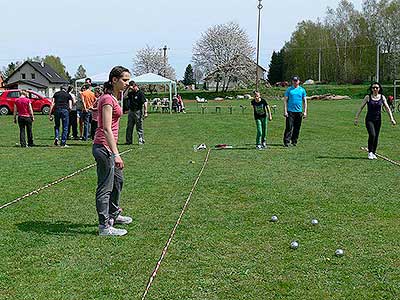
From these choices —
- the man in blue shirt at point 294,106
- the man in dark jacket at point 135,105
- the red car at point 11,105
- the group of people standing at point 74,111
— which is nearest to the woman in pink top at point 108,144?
the group of people standing at point 74,111

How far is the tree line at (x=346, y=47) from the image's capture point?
82312 mm

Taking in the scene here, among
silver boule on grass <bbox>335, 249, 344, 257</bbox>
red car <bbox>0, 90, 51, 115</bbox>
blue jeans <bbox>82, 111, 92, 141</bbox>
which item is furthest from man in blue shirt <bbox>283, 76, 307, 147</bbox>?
red car <bbox>0, 90, 51, 115</bbox>

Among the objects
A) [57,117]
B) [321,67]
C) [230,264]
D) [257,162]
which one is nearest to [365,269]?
[230,264]

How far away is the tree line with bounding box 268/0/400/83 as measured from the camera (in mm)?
82312

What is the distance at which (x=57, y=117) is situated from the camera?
16.3 meters

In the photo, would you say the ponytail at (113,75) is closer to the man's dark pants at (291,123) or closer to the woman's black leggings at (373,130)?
the woman's black leggings at (373,130)

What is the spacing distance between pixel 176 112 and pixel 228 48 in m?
50.1

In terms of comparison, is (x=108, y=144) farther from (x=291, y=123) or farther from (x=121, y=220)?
(x=291, y=123)

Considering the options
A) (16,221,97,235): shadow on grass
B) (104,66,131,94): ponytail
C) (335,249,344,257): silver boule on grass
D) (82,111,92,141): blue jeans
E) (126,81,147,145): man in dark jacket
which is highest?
(104,66,131,94): ponytail

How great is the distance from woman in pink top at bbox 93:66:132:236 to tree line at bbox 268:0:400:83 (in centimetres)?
7562

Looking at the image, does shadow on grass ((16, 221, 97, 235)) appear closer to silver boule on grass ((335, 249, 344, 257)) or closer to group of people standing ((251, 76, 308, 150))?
silver boule on grass ((335, 249, 344, 257))

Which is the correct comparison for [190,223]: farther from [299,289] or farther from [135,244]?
[299,289]

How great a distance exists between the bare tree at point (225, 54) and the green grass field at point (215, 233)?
73415mm

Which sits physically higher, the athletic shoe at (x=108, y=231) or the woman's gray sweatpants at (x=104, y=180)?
the woman's gray sweatpants at (x=104, y=180)
